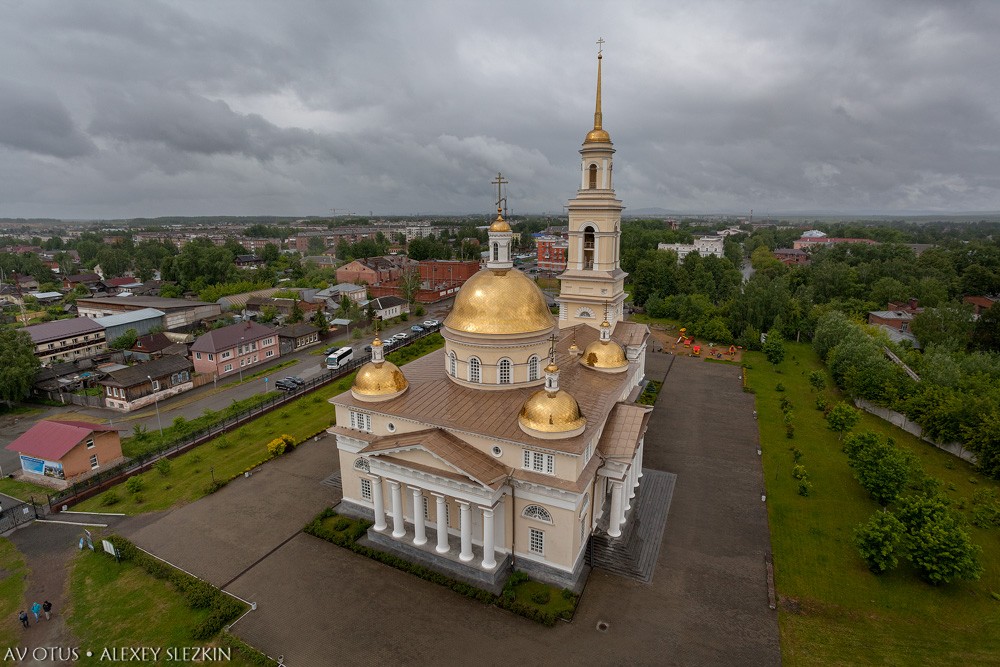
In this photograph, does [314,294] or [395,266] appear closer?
[314,294]

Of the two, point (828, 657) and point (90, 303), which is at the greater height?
point (90, 303)

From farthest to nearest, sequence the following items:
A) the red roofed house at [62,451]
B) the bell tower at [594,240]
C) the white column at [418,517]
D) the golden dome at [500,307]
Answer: the bell tower at [594,240]
the red roofed house at [62,451]
the golden dome at [500,307]
the white column at [418,517]

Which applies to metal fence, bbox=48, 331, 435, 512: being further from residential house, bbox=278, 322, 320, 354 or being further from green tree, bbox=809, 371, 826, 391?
green tree, bbox=809, 371, 826, 391

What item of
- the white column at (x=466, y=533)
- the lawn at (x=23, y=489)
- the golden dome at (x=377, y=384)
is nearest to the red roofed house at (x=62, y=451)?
the lawn at (x=23, y=489)

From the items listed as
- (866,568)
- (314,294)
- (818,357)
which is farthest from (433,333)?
(866,568)

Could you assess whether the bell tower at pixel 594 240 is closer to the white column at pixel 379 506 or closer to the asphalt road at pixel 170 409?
the white column at pixel 379 506

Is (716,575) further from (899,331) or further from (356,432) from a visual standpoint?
(899,331)
